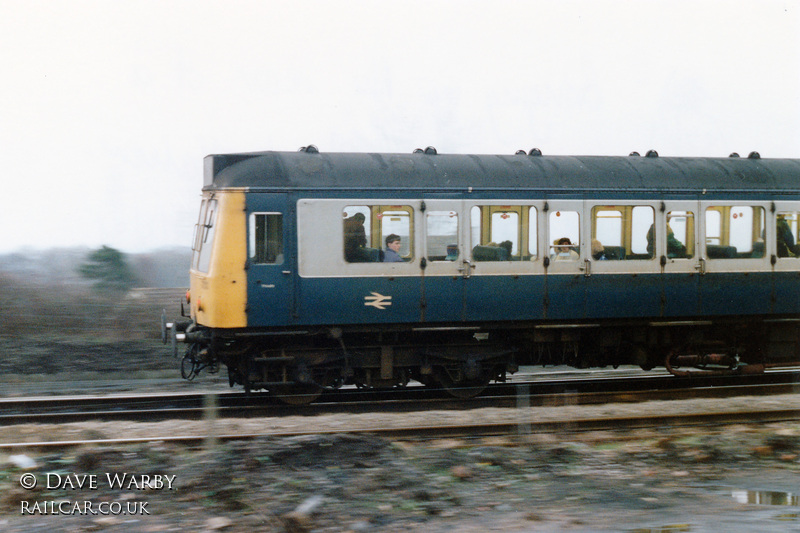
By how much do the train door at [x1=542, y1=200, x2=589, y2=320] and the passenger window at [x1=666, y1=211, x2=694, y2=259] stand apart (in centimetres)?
139

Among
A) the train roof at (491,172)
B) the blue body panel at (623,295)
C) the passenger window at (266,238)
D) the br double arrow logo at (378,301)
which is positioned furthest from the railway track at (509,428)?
the train roof at (491,172)

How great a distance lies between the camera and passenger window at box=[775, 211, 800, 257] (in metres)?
12.2

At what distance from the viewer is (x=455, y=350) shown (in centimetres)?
1116

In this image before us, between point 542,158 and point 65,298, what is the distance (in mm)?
12006

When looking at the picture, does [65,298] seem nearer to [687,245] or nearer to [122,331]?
[122,331]

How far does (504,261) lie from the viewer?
36.3 ft

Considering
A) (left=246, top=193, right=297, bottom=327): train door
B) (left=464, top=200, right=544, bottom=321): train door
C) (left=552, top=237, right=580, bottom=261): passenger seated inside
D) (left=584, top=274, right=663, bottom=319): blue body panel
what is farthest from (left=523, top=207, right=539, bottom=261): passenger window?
(left=246, top=193, right=297, bottom=327): train door

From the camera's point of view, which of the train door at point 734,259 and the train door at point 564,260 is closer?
the train door at point 564,260

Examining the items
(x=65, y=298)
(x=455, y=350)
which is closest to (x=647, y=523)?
(x=455, y=350)

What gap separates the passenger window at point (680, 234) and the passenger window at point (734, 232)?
300 mm

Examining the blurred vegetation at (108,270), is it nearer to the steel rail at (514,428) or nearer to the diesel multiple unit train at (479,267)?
the diesel multiple unit train at (479,267)

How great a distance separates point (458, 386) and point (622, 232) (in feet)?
11.1

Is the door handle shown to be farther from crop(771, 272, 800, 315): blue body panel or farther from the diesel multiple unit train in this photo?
crop(771, 272, 800, 315): blue body panel

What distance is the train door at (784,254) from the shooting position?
12148 mm
